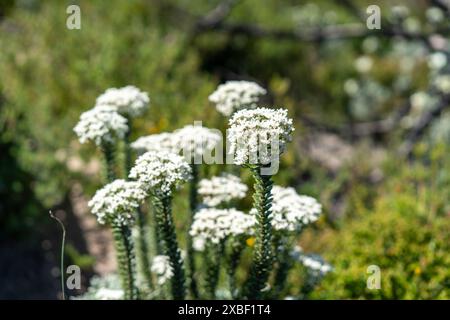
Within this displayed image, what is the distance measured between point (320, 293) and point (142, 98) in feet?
6.07

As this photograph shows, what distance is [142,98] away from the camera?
429cm

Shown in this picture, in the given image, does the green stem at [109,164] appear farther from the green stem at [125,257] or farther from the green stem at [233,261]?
the green stem at [233,261]

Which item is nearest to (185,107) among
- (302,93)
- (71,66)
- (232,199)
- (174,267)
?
(71,66)

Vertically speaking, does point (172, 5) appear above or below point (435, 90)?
above

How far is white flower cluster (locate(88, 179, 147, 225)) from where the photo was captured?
10.8 ft

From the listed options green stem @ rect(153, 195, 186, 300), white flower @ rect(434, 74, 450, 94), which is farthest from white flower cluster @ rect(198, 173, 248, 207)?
white flower @ rect(434, 74, 450, 94)

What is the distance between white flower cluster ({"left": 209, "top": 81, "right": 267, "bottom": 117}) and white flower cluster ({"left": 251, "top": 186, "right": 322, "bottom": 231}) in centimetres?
59

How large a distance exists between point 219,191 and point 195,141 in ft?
1.11

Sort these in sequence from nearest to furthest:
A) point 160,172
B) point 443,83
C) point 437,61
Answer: point 160,172, point 443,83, point 437,61

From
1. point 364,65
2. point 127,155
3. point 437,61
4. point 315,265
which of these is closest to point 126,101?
point 127,155

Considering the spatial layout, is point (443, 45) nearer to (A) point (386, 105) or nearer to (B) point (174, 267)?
(A) point (386, 105)

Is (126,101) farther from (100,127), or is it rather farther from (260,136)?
(260,136)

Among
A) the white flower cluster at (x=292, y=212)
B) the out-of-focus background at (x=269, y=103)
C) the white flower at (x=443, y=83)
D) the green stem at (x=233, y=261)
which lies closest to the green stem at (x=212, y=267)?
the green stem at (x=233, y=261)

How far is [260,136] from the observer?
295 centimetres
